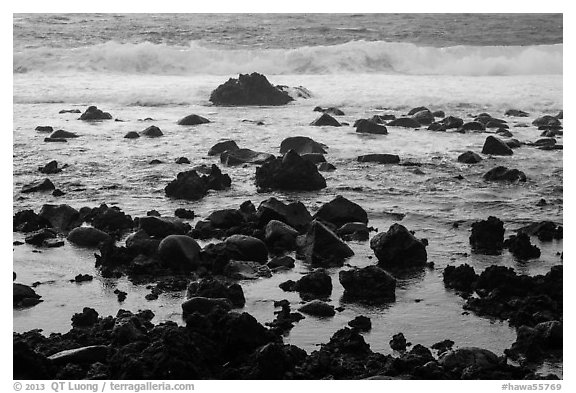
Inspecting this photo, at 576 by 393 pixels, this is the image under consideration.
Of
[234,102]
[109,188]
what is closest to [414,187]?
[109,188]

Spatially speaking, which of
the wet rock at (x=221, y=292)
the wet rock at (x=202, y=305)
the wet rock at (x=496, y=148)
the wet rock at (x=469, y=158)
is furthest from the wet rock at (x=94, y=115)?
the wet rock at (x=202, y=305)

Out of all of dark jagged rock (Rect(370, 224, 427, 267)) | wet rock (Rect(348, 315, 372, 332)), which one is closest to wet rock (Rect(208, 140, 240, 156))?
dark jagged rock (Rect(370, 224, 427, 267))

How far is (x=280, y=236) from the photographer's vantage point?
11.6 meters

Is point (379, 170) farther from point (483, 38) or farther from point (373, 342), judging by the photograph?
point (483, 38)

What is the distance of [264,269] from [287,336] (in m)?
2.03

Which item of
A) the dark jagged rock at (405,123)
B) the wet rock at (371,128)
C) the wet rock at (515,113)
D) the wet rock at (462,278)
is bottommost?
the wet rock at (515,113)

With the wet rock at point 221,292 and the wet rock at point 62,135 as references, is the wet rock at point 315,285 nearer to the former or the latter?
the wet rock at point 221,292

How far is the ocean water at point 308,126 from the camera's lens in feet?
32.5

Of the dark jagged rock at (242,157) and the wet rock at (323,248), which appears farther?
the dark jagged rock at (242,157)

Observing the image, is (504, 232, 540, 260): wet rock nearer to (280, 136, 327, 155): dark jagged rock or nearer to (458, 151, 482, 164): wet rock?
(458, 151, 482, 164): wet rock

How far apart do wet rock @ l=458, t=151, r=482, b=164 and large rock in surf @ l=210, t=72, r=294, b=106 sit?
9.68m

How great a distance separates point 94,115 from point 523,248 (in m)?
14.7

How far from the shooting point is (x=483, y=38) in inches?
1256

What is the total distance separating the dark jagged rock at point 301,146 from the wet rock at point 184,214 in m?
5.47
